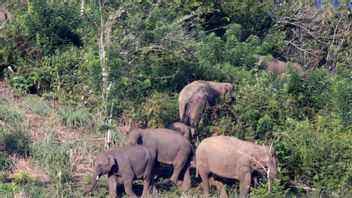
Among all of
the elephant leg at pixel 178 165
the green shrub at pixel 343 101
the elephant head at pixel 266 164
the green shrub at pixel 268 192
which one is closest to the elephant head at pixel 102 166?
the elephant leg at pixel 178 165

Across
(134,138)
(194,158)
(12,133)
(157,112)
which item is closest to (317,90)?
(157,112)

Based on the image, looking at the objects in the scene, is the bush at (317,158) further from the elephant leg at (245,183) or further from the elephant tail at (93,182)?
the elephant tail at (93,182)

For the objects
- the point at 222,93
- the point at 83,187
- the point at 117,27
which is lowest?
the point at 83,187

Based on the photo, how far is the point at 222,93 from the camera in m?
16.8

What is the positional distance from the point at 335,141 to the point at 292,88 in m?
2.54

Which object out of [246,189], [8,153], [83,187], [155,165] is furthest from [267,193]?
[8,153]

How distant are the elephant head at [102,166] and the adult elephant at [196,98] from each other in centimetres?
321

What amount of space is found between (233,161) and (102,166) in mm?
2179

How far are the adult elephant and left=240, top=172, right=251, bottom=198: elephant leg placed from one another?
244cm

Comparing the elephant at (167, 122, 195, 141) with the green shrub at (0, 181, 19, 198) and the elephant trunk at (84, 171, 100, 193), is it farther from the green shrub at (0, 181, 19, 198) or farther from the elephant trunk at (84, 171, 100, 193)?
the green shrub at (0, 181, 19, 198)

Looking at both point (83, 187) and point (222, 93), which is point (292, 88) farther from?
point (83, 187)

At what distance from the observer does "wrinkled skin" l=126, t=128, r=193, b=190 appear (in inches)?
552

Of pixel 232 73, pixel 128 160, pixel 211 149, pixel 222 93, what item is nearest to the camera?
pixel 128 160

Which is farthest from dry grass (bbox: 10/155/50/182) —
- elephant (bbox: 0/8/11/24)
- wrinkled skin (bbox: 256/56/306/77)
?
wrinkled skin (bbox: 256/56/306/77)
